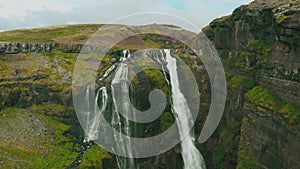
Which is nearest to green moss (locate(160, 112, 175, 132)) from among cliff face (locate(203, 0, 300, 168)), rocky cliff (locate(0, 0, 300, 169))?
rocky cliff (locate(0, 0, 300, 169))

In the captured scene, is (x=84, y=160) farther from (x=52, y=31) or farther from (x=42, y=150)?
(x=52, y=31)

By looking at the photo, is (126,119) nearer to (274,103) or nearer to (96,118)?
(96,118)

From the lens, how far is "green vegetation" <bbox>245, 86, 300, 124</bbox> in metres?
22.5

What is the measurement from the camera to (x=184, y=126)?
3597cm

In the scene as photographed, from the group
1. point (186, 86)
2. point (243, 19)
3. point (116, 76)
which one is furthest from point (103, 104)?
point (243, 19)

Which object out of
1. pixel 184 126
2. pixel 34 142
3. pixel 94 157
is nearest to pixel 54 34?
→ pixel 34 142

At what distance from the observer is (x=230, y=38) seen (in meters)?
35.7

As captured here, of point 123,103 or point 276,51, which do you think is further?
point 123,103

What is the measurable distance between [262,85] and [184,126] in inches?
412

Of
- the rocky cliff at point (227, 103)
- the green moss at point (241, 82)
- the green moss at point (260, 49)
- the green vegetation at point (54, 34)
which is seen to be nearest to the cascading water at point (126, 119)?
the rocky cliff at point (227, 103)

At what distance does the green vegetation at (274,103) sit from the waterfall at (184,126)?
8.80 m

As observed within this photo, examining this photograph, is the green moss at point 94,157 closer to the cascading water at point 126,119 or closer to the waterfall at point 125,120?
the cascading water at point 126,119

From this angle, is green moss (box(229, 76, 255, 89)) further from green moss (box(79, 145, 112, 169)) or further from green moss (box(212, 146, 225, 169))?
green moss (box(79, 145, 112, 169))

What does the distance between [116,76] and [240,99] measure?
14.0 m
